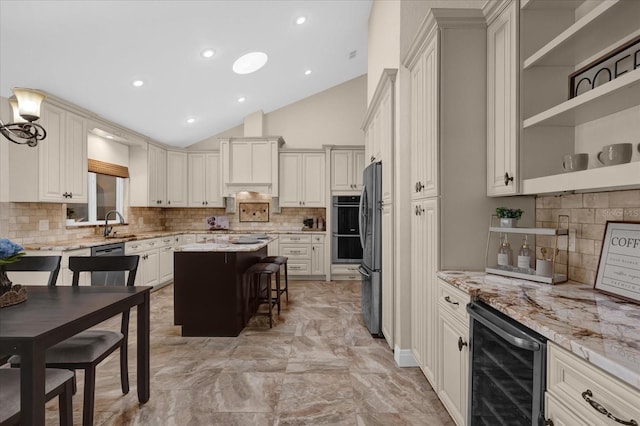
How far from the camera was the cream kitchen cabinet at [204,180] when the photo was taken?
6582 mm

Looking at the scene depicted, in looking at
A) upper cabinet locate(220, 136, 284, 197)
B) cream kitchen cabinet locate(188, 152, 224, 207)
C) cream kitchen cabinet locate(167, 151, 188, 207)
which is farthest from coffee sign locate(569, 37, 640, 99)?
cream kitchen cabinet locate(167, 151, 188, 207)

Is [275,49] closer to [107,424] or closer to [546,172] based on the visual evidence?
[546,172]

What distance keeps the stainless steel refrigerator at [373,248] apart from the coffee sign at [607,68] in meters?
1.73

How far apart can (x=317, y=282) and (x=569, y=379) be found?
5256 mm

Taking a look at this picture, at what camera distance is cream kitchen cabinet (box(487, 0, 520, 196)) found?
1.82 meters

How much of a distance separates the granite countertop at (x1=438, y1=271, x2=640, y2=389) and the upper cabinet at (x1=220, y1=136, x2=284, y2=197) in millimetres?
4899

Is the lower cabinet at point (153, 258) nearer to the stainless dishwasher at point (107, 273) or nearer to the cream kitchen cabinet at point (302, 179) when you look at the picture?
the stainless dishwasher at point (107, 273)

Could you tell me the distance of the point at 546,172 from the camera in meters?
1.80

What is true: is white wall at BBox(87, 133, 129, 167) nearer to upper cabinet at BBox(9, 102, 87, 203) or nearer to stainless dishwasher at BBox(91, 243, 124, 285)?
upper cabinet at BBox(9, 102, 87, 203)

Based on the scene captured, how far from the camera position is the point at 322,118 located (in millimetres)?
6832

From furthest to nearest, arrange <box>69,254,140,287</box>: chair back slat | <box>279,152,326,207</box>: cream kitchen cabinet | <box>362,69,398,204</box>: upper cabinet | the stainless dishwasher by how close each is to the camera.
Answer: <box>279,152,326,207</box>: cream kitchen cabinet → the stainless dishwasher → <box>362,69,398,204</box>: upper cabinet → <box>69,254,140,287</box>: chair back slat

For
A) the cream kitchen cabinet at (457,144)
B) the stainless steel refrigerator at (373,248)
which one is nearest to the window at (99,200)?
the stainless steel refrigerator at (373,248)

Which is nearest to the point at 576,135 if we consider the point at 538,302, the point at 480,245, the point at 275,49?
the point at 480,245

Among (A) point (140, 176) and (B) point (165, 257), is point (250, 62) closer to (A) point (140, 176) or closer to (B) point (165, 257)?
(A) point (140, 176)
